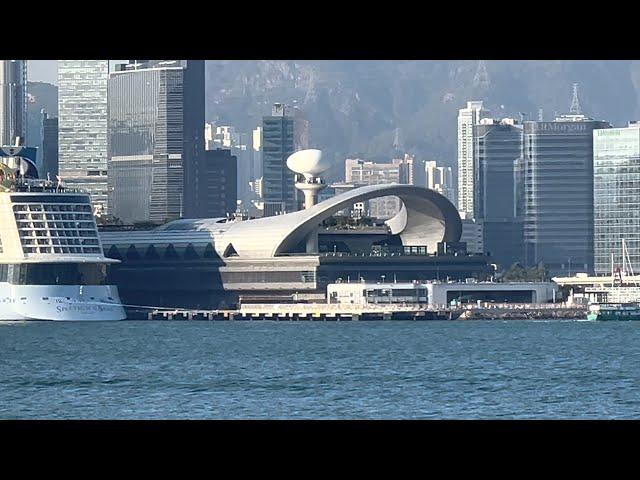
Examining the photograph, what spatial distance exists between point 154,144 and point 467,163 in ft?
143

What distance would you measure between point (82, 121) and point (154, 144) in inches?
838

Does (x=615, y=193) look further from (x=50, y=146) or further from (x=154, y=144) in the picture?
(x=50, y=146)

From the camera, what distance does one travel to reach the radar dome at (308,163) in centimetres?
10975

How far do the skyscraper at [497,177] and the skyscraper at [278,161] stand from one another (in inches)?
643

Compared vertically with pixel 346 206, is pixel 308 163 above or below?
above

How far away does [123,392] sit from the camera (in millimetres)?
→ 31609

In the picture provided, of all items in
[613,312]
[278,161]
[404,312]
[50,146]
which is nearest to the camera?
[613,312]

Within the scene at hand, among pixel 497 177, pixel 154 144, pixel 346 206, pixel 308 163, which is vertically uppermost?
pixel 154 144

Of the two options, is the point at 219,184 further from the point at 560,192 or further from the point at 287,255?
the point at 287,255

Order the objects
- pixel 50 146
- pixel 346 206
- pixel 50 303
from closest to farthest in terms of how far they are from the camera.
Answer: pixel 50 303
pixel 346 206
pixel 50 146

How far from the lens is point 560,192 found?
15775cm

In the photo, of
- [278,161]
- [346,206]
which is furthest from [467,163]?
[346,206]

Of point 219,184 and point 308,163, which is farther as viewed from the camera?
point 219,184

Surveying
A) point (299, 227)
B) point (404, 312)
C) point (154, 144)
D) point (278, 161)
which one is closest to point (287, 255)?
point (299, 227)
